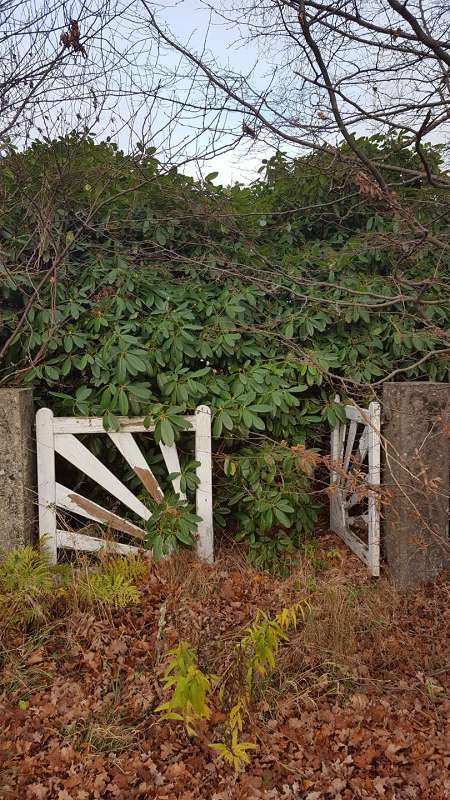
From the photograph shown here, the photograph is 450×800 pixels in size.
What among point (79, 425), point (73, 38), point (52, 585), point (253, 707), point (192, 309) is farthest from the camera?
point (192, 309)

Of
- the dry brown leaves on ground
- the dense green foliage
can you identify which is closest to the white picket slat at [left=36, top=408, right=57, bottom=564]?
the dense green foliage

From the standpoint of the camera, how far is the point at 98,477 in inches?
154

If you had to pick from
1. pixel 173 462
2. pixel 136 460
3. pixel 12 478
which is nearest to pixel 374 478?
pixel 173 462

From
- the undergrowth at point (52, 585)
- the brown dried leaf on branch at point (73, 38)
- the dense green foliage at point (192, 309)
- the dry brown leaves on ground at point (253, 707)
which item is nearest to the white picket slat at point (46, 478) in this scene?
the undergrowth at point (52, 585)

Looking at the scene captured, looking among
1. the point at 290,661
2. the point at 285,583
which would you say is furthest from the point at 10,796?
the point at 285,583

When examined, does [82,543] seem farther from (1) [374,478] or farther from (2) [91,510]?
(1) [374,478]

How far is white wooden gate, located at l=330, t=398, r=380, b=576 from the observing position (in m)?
3.66

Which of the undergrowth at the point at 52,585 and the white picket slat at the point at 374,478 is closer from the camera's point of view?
the undergrowth at the point at 52,585

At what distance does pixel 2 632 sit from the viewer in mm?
3016

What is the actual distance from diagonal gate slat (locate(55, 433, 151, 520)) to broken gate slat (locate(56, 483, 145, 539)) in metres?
0.11

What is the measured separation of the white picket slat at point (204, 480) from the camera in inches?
155

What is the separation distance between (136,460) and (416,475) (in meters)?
1.82

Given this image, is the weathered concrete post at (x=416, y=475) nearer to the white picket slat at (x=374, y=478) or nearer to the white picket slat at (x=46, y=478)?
the white picket slat at (x=374, y=478)

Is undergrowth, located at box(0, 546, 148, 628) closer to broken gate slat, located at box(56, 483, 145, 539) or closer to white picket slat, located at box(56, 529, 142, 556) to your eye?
white picket slat, located at box(56, 529, 142, 556)
